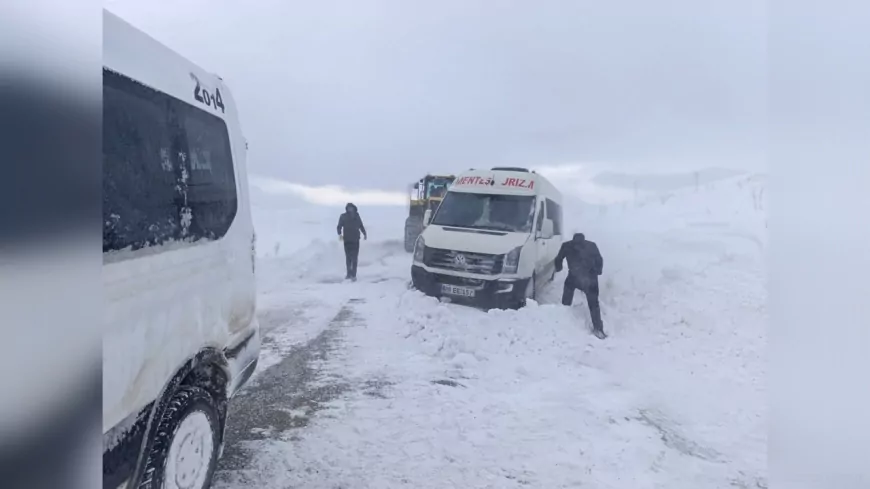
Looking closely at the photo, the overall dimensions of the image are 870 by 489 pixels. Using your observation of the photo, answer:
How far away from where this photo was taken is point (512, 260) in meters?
2.53

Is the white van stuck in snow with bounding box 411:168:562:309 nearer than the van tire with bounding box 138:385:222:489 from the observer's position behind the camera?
No

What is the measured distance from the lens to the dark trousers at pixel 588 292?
2.45 m

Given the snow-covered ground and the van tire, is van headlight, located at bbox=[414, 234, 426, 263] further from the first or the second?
the van tire

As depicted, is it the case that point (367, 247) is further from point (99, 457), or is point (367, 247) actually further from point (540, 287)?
point (99, 457)

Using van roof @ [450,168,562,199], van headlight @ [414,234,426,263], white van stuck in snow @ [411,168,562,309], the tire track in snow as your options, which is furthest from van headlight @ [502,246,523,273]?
the tire track in snow

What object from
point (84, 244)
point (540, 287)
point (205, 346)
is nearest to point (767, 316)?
point (540, 287)

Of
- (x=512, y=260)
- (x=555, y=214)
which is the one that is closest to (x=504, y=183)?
(x=555, y=214)

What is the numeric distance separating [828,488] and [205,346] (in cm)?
204

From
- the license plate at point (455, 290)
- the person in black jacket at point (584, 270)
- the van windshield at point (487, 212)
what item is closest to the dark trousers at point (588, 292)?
the person in black jacket at point (584, 270)

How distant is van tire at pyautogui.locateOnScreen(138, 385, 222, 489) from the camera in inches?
55.1

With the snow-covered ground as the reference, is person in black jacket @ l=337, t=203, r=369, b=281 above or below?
above

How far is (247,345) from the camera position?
6.74 ft

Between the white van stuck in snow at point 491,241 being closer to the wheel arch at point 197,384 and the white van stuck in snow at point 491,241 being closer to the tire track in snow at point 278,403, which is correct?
the tire track in snow at point 278,403

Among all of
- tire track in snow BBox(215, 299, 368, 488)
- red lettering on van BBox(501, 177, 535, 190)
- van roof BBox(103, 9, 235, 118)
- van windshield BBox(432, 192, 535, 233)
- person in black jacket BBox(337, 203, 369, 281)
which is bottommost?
tire track in snow BBox(215, 299, 368, 488)
